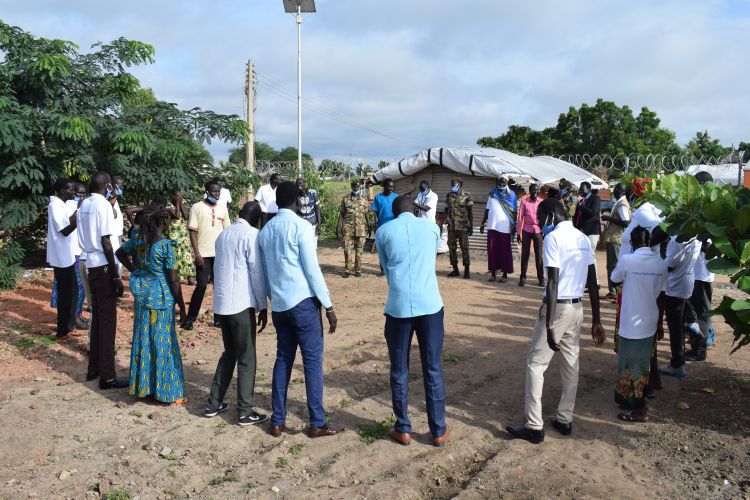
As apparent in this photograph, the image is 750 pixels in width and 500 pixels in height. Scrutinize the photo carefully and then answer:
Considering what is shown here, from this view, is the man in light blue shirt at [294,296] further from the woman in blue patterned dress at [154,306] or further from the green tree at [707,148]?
the green tree at [707,148]

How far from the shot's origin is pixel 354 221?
11.1 m

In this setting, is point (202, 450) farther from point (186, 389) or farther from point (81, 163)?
point (81, 163)

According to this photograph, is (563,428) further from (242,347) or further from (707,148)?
(707,148)

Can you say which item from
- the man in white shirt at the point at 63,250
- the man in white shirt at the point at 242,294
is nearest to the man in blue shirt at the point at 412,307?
the man in white shirt at the point at 242,294

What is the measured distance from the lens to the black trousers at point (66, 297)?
22.5 ft

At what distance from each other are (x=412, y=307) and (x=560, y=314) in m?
1.06

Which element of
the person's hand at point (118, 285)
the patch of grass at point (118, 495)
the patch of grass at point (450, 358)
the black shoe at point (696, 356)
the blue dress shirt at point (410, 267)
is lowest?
the patch of grass at point (118, 495)

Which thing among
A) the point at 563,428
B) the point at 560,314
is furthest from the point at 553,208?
the point at 563,428

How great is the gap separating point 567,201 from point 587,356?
21.7ft

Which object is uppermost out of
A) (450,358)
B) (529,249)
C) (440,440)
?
(529,249)

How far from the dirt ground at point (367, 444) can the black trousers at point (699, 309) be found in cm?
21

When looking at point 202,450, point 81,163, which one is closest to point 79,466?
point 202,450

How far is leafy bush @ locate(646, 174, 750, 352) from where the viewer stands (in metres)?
3.93

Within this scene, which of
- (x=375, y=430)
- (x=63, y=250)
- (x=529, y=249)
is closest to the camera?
(x=375, y=430)
